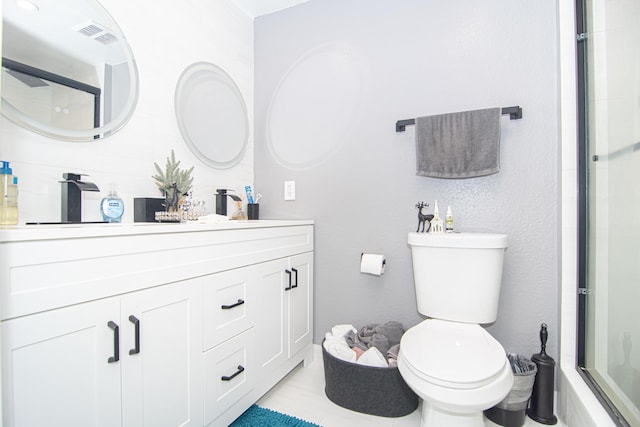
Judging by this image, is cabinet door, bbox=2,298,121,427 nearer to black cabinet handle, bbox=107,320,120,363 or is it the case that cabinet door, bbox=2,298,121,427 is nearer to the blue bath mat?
black cabinet handle, bbox=107,320,120,363

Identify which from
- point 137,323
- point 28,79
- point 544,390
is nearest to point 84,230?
point 137,323

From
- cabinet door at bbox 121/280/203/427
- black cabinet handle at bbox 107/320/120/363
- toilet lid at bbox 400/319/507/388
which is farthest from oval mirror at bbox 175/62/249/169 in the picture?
toilet lid at bbox 400/319/507/388

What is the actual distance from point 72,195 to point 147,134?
444mm

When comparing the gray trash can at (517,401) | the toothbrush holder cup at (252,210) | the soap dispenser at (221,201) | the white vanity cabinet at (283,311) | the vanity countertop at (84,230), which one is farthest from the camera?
the toothbrush holder cup at (252,210)

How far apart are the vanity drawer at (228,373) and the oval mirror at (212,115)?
981 mm

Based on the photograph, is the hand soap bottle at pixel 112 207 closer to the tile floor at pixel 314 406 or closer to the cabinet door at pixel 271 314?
the cabinet door at pixel 271 314

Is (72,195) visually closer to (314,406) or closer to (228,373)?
(228,373)

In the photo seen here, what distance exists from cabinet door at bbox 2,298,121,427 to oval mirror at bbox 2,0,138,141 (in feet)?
2.33

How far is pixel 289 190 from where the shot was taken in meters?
2.00

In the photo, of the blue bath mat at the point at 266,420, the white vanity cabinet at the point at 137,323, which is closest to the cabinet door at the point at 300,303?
the white vanity cabinet at the point at 137,323

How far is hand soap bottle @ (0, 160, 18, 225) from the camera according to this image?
3.03 feet

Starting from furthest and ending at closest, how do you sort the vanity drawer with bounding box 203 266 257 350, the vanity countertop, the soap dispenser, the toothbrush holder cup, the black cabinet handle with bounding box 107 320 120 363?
the toothbrush holder cup, the soap dispenser, the vanity drawer with bounding box 203 266 257 350, the black cabinet handle with bounding box 107 320 120 363, the vanity countertop

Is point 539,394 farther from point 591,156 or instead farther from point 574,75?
point 574,75

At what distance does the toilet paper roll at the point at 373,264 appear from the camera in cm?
167
